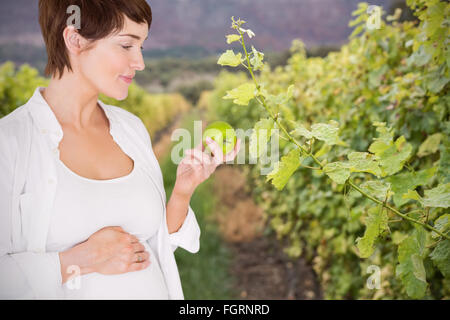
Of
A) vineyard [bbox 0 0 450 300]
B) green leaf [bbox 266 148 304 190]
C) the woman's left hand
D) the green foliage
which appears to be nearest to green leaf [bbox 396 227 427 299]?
vineyard [bbox 0 0 450 300]

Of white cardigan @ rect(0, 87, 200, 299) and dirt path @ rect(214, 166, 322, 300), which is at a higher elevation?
white cardigan @ rect(0, 87, 200, 299)

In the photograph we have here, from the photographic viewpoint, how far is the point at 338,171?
89 cm

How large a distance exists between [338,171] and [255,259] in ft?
11.3

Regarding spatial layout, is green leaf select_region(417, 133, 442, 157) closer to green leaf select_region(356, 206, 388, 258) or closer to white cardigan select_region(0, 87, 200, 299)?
green leaf select_region(356, 206, 388, 258)

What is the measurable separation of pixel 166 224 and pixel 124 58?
526 millimetres

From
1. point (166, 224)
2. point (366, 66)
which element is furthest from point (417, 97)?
point (166, 224)

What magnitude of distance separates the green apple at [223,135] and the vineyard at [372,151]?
0.17m

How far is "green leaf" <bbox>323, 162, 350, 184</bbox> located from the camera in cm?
88

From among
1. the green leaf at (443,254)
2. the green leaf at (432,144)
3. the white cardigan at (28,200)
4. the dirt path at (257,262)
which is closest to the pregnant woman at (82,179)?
the white cardigan at (28,200)

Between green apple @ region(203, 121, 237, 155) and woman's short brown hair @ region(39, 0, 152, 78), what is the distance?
0.36 meters

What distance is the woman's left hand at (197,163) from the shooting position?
1.13m

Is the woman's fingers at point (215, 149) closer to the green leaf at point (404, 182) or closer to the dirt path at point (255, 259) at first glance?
the green leaf at point (404, 182)

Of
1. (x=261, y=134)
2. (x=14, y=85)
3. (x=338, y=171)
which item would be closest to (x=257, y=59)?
(x=261, y=134)

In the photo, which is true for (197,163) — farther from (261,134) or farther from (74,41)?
(74,41)
